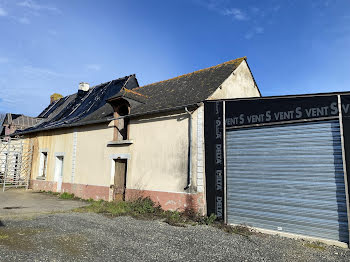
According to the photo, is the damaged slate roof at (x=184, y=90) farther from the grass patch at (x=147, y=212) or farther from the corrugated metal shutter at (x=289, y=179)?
the grass patch at (x=147, y=212)

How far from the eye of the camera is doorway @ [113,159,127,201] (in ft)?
35.2

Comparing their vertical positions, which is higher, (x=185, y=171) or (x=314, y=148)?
(x=314, y=148)

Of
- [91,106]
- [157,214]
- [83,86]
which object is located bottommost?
[157,214]

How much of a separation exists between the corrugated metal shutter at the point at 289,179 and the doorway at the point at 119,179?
4.91 meters

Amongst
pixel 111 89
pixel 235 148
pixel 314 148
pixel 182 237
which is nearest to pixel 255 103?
pixel 235 148

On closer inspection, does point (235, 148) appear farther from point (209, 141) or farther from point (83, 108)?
point (83, 108)

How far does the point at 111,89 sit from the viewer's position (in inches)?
612

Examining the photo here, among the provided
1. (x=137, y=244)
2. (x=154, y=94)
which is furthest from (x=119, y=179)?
(x=137, y=244)

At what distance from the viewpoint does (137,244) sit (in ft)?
18.5

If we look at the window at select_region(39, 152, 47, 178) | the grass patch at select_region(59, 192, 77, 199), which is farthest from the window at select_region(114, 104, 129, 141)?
the window at select_region(39, 152, 47, 178)

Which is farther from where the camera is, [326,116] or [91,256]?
[326,116]

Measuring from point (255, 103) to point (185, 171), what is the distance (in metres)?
3.22

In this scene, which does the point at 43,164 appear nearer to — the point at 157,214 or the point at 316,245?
the point at 157,214

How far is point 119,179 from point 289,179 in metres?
7.02
